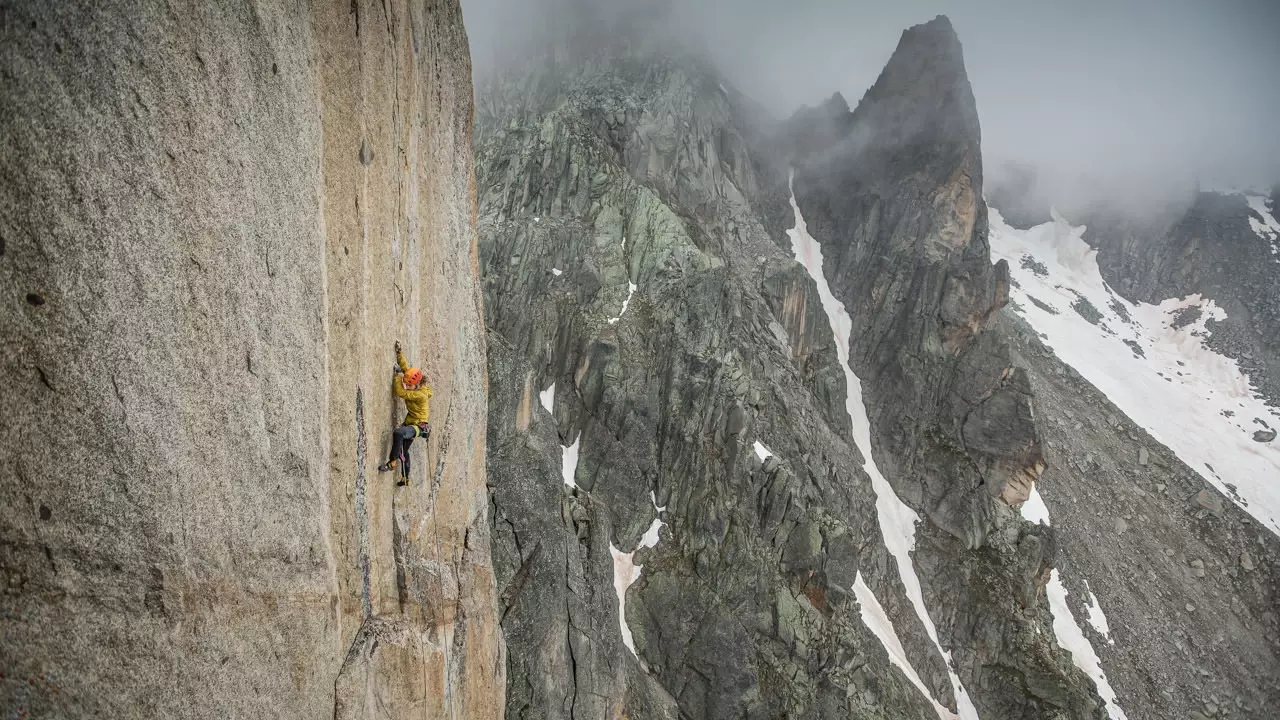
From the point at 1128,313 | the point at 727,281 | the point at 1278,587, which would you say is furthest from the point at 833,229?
the point at 1128,313

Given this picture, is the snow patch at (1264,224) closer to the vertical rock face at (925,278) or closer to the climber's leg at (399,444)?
the vertical rock face at (925,278)

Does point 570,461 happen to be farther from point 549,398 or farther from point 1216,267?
point 1216,267

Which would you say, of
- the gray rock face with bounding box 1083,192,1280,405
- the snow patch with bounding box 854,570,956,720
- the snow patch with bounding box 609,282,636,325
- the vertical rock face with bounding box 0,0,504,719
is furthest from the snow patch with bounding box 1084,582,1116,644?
the gray rock face with bounding box 1083,192,1280,405

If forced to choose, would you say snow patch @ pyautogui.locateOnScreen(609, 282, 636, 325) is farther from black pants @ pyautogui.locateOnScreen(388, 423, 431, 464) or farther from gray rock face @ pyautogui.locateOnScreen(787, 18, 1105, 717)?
black pants @ pyautogui.locateOnScreen(388, 423, 431, 464)

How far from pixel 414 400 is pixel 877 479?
182 feet

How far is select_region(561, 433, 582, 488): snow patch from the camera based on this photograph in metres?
38.7

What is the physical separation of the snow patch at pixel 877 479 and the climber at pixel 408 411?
43738mm

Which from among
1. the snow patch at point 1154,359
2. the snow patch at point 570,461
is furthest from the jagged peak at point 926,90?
the snow patch at point 570,461

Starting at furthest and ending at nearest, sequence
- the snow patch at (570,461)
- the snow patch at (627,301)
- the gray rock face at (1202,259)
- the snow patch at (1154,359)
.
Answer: the gray rock face at (1202,259) < the snow patch at (1154,359) < the snow patch at (627,301) < the snow patch at (570,461)

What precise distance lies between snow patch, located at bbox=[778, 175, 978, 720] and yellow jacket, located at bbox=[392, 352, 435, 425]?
4383cm

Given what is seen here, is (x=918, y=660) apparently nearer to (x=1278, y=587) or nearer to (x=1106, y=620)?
(x=1106, y=620)

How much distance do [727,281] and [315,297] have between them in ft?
135

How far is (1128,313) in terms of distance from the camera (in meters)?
107

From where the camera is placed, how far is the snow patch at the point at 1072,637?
149ft
